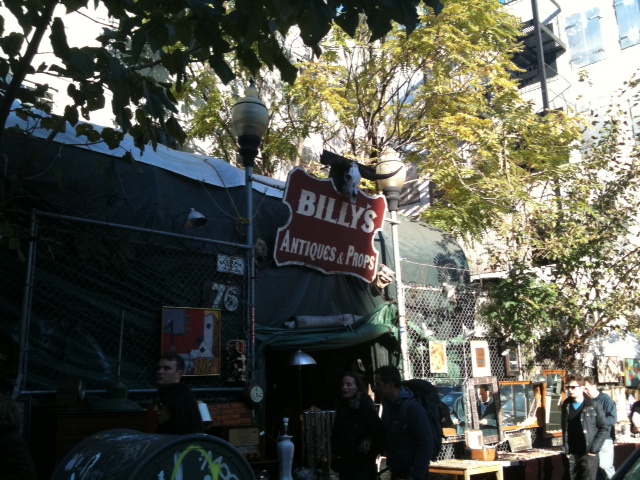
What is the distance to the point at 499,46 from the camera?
13.7 meters

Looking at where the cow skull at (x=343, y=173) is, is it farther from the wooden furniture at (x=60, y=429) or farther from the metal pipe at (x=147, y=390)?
the wooden furniture at (x=60, y=429)

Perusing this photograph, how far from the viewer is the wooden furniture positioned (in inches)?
215

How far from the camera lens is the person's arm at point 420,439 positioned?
5.48 metres

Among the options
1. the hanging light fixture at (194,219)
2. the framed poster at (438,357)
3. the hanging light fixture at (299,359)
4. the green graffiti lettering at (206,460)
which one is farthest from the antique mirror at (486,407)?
the green graffiti lettering at (206,460)

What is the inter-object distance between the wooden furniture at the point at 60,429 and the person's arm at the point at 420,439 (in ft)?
7.57

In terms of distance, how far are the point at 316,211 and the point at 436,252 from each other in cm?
332

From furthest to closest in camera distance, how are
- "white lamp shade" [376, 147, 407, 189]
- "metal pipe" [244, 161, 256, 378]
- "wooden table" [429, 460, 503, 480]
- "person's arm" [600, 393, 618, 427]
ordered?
"white lamp shade" [376, 147, 407, 189] → "person's arm" [600, 393, 618, 427] → "wooden table" [429, 460, 503, 480] → "metal pipe" [244, 161, 256, 378]

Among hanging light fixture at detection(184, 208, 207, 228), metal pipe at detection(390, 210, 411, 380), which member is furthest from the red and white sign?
hanging light fixture at detection(184, 208, 207, 228)

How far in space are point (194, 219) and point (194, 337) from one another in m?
1.31

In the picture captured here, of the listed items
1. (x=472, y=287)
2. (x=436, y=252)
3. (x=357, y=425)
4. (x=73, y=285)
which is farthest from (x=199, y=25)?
(x=472, y=287)

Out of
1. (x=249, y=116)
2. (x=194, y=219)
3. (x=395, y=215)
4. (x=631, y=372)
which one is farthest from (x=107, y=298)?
(x=631, y=372)

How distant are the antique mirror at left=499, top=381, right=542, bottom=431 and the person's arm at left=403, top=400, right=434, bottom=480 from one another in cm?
537

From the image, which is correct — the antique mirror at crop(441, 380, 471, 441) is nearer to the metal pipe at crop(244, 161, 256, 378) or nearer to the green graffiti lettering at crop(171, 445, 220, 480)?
the metal pipe at crop(244, 161, 256, 378)

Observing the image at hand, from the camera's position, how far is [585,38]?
24.3 m
